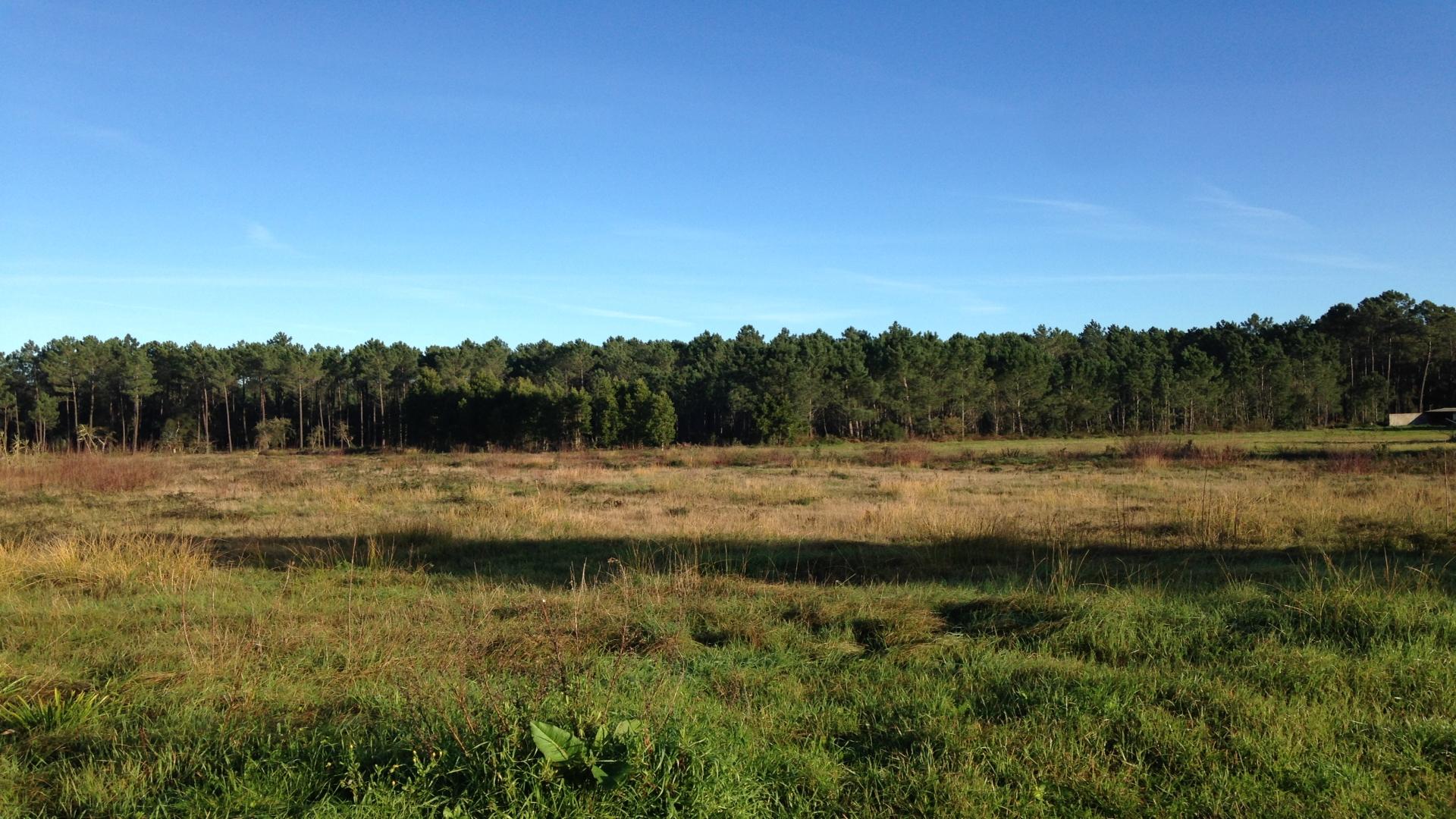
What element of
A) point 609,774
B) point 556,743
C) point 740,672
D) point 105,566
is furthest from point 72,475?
point 609,774

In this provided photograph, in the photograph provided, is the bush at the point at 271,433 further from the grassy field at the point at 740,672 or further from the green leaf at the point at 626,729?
the green leaf at the point at 626,729

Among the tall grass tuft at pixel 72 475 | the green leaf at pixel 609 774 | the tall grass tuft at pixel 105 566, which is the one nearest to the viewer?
the green leaf at pixel 609 774

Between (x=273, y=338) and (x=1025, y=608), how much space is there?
10313cm

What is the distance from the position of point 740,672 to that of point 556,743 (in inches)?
82.7

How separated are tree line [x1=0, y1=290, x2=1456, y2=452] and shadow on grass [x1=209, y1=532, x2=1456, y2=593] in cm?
5734

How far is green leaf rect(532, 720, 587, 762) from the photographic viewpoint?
3.61 metres

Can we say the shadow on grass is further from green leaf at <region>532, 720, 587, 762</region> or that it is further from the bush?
the bush

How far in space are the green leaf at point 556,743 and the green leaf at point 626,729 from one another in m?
0.16

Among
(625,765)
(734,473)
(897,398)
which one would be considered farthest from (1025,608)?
(897,398)

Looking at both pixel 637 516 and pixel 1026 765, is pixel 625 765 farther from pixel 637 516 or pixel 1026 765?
pixel 637 516

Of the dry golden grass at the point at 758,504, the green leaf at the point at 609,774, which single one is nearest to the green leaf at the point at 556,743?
the green leaf at the point at 609,774

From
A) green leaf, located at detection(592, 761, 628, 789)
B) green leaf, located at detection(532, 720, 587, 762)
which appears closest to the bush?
green leaf, located at detection(532, 720, 587, 762)

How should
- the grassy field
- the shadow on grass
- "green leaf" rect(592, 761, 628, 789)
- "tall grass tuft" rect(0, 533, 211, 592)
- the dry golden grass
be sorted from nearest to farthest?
"green leaf" rect(592, 761, 628, 789) < the grassy field < "tall grass tuft" rect(0, 533, 211, 592) < the shadow on grass < the dry golden grass

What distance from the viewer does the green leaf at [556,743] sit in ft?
11.8
